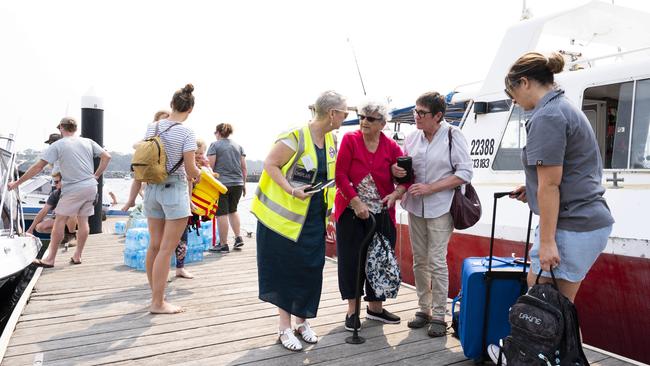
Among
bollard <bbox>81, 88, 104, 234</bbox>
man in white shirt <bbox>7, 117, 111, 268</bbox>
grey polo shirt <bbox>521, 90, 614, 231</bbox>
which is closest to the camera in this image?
grey polo shirt <bbox>521, 90, 614, 231</bbox>

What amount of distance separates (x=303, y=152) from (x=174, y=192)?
1298 millimetres

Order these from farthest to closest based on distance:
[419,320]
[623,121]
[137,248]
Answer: [137,248] → [623,121] → [419,320]

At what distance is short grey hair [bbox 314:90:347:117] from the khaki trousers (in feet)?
Answer: 3.77

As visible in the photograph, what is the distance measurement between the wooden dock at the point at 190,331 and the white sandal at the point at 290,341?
40 millimetres

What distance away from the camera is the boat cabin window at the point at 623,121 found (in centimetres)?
418

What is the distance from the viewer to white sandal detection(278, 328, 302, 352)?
11.4ft

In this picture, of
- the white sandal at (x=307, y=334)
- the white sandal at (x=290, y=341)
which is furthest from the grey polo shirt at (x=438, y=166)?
the white sandal at (x=290, y=341)

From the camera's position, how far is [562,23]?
5.84 m

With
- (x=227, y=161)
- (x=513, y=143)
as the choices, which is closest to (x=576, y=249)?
(x=513, y=143)

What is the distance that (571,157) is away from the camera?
2301 millimetres

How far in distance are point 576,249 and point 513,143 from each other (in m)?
3.20

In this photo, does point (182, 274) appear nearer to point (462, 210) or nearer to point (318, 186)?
point (318, 186)

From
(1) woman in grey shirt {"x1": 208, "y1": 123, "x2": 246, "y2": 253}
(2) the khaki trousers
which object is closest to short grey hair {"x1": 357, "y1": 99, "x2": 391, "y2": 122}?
(2) the khaki trousers

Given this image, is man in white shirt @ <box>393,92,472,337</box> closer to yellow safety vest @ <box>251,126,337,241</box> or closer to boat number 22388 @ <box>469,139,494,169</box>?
yellow safety vest @ <box>251,126,337,241</box>
